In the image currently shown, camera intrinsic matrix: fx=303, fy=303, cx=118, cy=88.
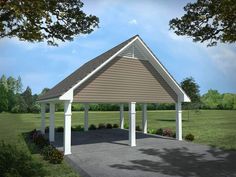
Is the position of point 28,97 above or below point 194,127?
above

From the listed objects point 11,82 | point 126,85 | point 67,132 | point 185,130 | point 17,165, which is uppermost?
point 11,82

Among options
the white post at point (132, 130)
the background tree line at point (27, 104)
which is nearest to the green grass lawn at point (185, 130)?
the white post at point (132, 130)

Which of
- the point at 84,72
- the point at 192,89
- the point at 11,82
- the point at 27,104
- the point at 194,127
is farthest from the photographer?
the point at 11,82

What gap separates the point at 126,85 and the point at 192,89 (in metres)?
33.1

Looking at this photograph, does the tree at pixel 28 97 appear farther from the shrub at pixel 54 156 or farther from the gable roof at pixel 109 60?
the shrub at pixel 54 156

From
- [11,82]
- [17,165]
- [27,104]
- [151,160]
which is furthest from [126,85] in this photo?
[11,82]

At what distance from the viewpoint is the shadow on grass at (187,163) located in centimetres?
1409

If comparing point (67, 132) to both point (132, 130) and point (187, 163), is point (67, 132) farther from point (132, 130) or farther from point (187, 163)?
point (187, 163)

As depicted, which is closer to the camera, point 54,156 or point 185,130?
point 54,156

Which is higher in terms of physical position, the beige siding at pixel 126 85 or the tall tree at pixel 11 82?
the tall tree at pixel 11 82

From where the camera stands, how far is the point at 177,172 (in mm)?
14008

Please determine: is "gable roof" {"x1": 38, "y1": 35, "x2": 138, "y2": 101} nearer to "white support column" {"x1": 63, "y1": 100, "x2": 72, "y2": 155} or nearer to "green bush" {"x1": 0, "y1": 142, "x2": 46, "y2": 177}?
"white support column" {"x1": 63, "y1": 100, "x2": 72, "y2": 155}

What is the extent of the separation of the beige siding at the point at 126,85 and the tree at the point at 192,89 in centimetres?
2868

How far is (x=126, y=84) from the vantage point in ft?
71.8
